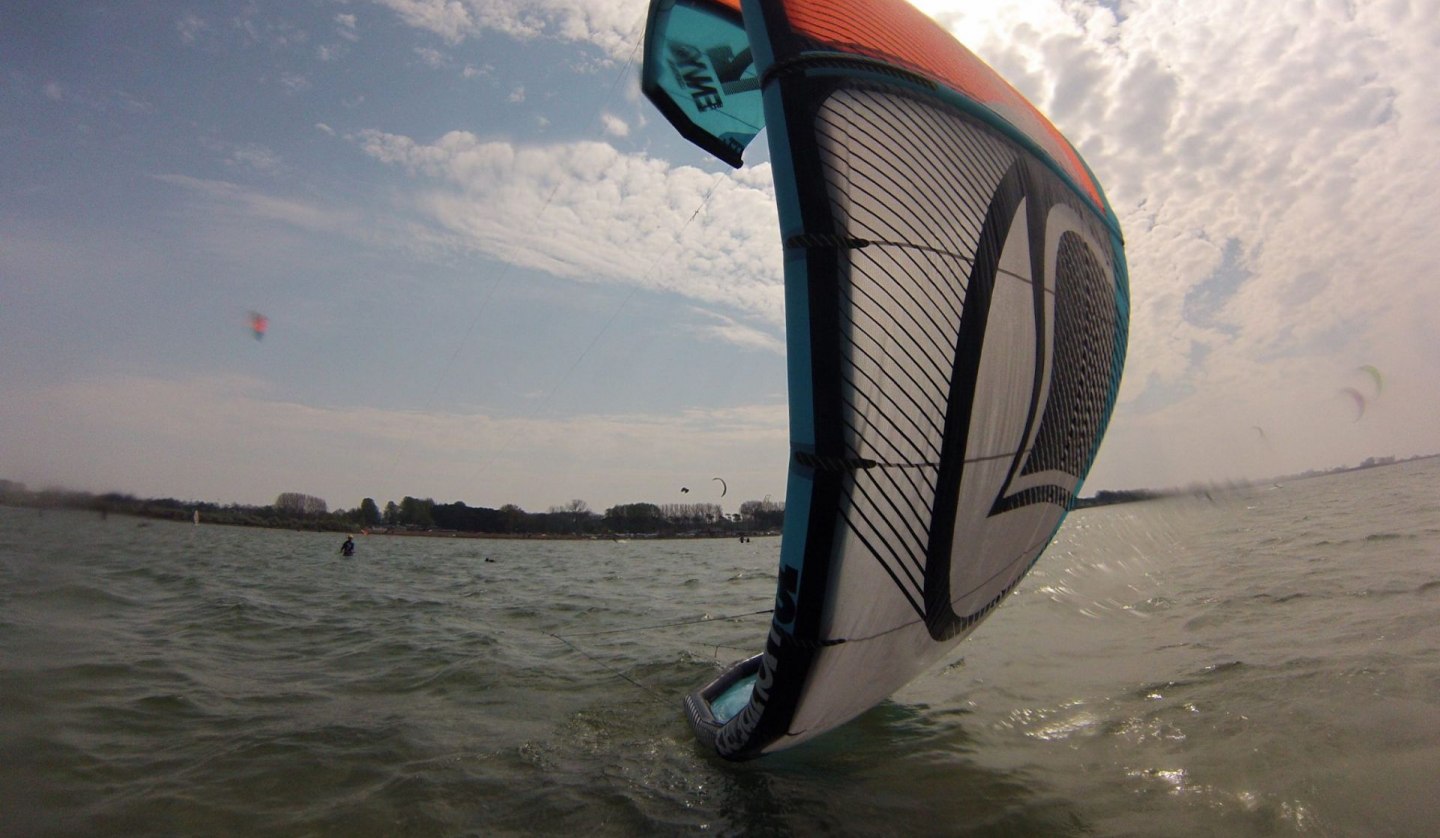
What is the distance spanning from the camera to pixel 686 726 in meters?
5.10

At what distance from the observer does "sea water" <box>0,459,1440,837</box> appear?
11.5 ft

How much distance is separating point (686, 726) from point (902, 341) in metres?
3.38

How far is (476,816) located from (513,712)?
6.49ft

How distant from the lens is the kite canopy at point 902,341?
3.04 metres

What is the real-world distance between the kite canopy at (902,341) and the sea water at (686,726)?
2.34 ft

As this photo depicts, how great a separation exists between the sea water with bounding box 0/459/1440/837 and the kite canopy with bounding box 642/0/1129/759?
713 mm

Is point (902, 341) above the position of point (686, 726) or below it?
above

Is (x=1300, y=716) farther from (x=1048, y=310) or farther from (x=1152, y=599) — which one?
(x=1152, y=599)

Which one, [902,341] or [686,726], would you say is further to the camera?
[686,726]

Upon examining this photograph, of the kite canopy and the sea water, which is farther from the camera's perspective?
the sea water

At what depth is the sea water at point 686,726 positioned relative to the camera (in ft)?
11.5

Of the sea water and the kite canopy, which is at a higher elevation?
the kite canopy

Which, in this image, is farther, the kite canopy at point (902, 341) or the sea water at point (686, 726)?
the sea water at point (686, 726)

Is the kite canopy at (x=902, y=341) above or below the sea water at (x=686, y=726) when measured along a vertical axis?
above
